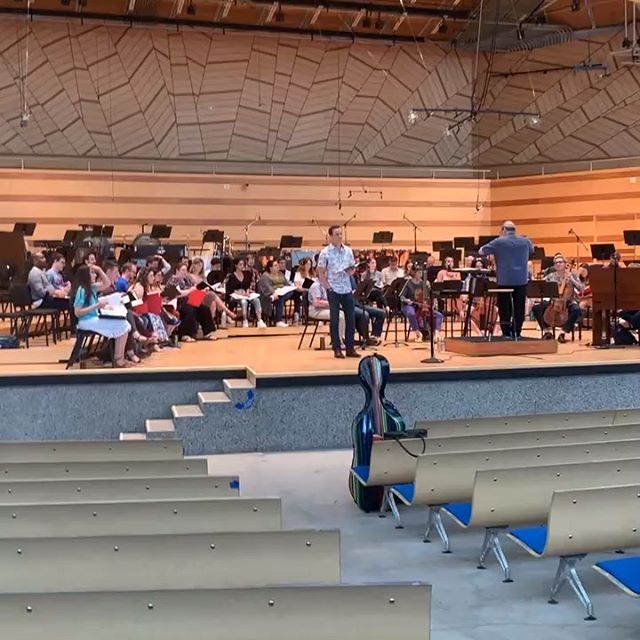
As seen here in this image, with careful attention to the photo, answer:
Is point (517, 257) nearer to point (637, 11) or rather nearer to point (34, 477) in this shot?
point (34, 477)

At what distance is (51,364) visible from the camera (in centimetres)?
911

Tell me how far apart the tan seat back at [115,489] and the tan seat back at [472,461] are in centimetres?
115

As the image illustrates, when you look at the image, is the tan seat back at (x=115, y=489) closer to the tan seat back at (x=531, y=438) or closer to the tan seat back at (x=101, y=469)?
the tan seat back at (x=101, y=469)

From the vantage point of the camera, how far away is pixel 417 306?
11984 mm

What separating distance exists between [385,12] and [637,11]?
5.16 metres

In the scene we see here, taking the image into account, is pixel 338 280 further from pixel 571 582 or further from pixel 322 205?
→ pixel 322 205

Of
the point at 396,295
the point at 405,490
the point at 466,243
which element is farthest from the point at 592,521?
the point at 466,243

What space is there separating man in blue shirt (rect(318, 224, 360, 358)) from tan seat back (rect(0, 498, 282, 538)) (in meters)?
6.35

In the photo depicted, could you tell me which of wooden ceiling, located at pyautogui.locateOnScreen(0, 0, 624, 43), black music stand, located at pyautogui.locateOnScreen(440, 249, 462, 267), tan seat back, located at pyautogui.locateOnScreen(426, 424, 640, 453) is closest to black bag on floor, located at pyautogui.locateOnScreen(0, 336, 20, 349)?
black music stand, located at pyautogui.locateOnScreen(440, 249, 462, 267)

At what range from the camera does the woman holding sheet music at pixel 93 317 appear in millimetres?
8570

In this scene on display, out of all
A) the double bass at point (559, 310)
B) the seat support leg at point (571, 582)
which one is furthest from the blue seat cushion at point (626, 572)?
the double bass at point (559, 310)

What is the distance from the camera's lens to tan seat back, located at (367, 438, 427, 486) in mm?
4973

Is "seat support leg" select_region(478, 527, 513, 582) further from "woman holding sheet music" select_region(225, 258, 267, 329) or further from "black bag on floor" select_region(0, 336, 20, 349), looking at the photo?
"woman holding sheet music" select_region(225, 258, 267, 329)

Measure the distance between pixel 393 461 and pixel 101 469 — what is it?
1.65 metres
